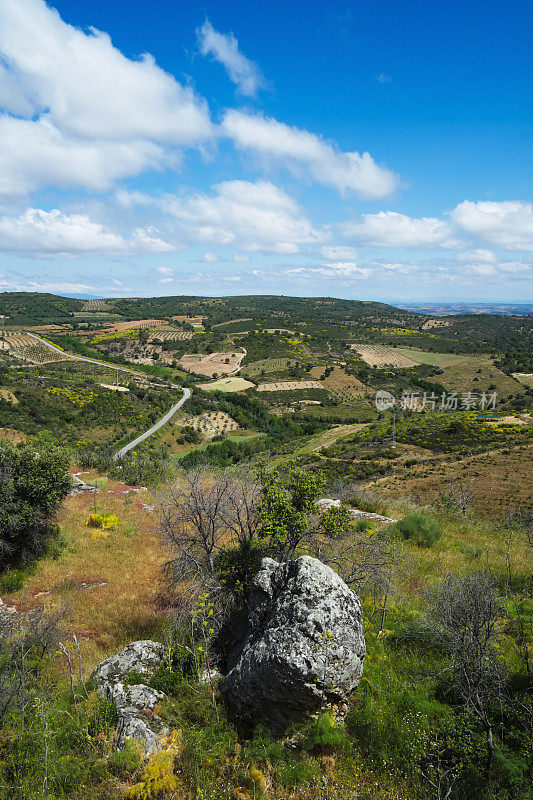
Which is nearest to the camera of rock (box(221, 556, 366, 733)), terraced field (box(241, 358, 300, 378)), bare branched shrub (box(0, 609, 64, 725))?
rock (box(221, 556, 366, 733))

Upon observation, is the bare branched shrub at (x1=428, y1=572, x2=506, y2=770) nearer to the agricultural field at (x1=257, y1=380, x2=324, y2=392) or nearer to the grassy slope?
the grassy slope

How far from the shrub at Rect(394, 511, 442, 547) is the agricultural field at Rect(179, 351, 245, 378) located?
10989 centimetres

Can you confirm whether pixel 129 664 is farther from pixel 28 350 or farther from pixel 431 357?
pixel 431 357

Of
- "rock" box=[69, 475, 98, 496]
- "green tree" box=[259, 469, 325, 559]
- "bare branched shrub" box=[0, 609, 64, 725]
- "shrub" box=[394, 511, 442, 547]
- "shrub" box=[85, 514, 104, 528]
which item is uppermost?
"green tree" box=[259, 469, 325, 559]

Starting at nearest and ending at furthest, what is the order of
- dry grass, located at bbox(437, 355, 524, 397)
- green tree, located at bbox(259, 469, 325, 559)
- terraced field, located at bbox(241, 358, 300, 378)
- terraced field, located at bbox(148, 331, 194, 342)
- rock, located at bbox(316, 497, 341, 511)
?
green tree, located at bbox(259, 469, 325, 559)
rock, located at bbox(316, 497, 341, 511)
dry grass, located at bbox(437, 355, 524, 397)
terraced field, located at bbox(241, 358, 300, 378)
terraced field, located at bbox(148, 331, 194, 342)

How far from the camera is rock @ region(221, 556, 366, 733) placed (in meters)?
5.39

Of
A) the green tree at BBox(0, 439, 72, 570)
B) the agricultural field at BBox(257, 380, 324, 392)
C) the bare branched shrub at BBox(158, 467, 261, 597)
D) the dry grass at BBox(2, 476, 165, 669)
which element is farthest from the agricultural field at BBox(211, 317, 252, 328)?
the bare branched shrub at BBox(158, 467, 261, 597)

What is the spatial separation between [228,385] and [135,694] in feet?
344

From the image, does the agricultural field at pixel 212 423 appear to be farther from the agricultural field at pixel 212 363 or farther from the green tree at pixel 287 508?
the green tree at pixel 287 508

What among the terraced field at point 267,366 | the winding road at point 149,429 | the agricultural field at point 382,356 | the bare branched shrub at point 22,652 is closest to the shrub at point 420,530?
the bare branched shrub at point 22,652

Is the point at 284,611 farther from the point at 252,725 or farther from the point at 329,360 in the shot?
the point at 329,360

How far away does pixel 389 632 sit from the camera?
755 centimetres

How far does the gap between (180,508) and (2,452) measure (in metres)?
8.23

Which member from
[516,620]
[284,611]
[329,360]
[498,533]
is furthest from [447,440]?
[329,360]
